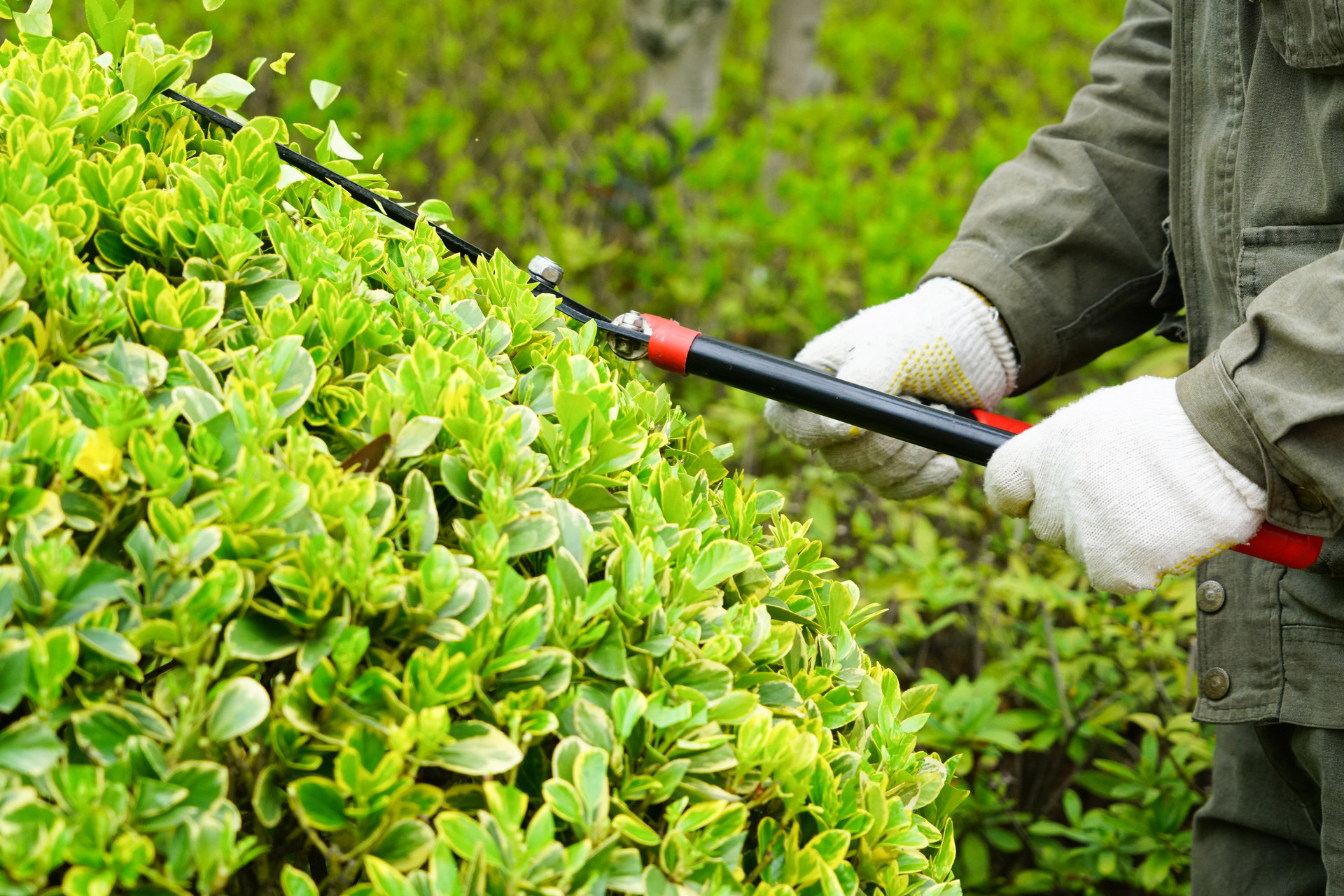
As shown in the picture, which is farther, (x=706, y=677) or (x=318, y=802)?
(x=706, y=677)

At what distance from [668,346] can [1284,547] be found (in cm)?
87

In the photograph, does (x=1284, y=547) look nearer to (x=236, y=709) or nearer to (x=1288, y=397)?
(x=1288, y=397)

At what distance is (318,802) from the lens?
31.1 inches

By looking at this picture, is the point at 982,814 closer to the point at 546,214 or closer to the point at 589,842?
the point at 589,842

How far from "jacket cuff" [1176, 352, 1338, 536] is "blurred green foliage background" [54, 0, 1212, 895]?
2.87ft

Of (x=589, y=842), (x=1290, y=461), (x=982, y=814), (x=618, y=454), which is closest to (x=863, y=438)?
(x=1290, y=461)

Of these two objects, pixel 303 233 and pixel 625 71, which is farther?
pixel 625 71

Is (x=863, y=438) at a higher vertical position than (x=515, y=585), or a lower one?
lower

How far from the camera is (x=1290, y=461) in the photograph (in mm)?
1316

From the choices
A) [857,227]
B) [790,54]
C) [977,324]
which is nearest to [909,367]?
[977,324]

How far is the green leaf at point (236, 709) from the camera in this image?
0.78 metres

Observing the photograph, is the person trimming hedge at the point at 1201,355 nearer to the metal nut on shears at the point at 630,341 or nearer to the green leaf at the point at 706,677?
the metal nut on shears at the point at 630,341

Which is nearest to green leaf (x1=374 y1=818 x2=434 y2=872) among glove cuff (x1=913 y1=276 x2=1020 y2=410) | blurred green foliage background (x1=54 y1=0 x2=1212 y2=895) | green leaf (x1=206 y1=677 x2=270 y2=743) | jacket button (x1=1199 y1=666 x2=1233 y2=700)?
green leaf (x1=206 y1=677 x2=270 y2=743)

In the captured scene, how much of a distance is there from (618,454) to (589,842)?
1.32 ft
